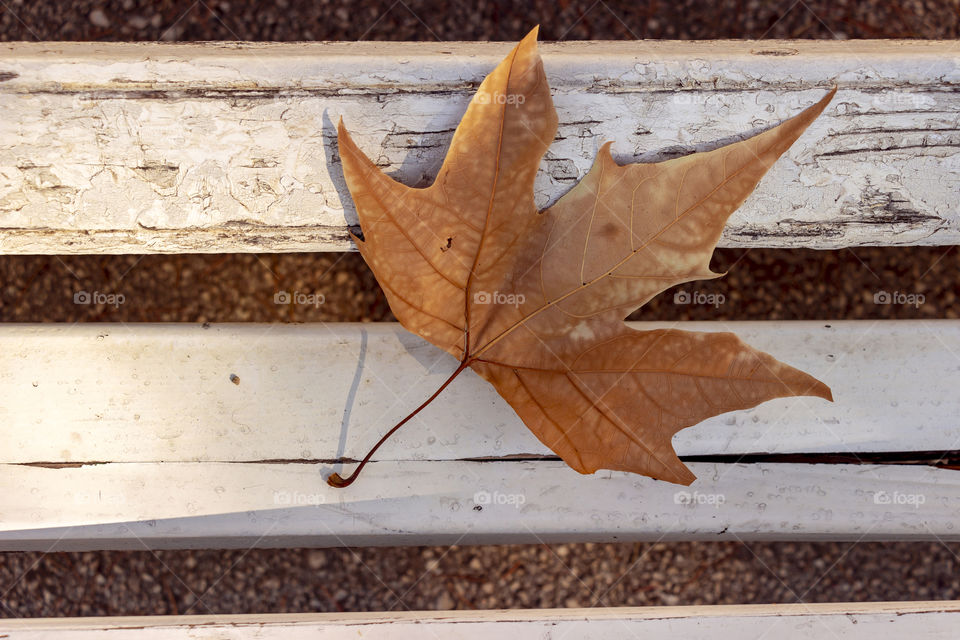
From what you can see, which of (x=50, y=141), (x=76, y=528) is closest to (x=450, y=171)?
(x=50, y=141)

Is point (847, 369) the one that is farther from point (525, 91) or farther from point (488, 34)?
point (488, 34)

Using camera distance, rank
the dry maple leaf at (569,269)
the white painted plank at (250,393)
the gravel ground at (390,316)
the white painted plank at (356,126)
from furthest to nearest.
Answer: the gravel ground at (390,316), the white painted plank at (250,393), the white painted plank at (356,126), the dry maple leaf at (569,269)

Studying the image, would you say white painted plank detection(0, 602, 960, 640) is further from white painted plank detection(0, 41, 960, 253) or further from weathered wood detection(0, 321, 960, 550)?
white painted plank detection(0, 41, 960, 253)

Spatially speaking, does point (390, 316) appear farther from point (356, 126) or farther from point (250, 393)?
point (356, 126)

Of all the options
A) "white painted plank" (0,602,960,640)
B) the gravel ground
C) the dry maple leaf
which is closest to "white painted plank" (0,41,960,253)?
the dry maple leaf

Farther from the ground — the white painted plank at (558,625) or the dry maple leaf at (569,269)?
the dry maple leaf at (569,269)

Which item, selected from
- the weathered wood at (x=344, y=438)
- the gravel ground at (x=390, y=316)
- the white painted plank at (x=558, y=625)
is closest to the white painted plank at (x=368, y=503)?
the weathered wood at (x=344, y=438)

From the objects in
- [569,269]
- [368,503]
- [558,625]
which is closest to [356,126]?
[569,269]

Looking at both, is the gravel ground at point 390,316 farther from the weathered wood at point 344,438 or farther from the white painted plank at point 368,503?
the white painted plank at point 368,503
